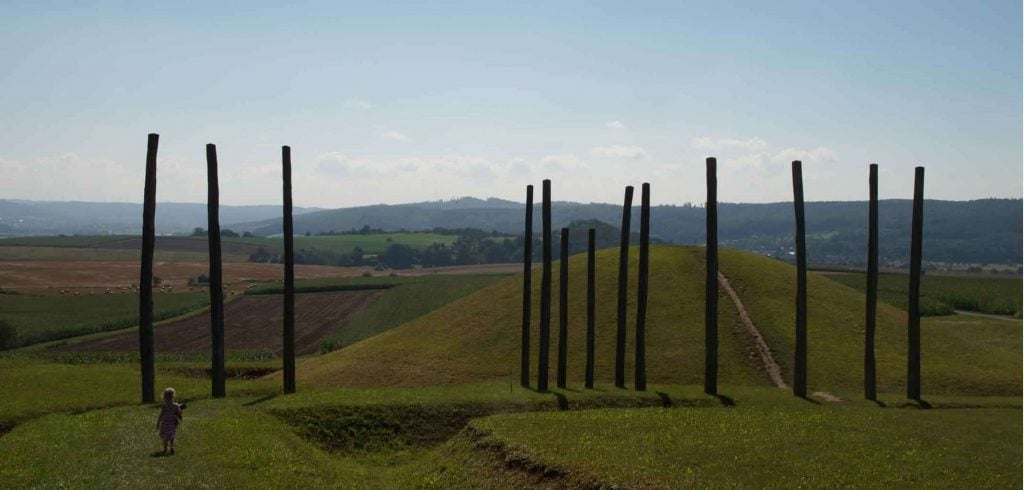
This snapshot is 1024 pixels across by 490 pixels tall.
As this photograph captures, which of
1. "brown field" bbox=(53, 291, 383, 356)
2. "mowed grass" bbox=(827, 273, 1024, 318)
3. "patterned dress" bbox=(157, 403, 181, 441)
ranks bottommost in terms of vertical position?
"brown field" bbox=(53, 291, 383, 356)

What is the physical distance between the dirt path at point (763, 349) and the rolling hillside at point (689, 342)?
0.47 metres

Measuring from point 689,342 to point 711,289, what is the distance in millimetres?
12106

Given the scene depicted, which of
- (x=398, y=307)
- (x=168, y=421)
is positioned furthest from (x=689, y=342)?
(x=398, y=307)

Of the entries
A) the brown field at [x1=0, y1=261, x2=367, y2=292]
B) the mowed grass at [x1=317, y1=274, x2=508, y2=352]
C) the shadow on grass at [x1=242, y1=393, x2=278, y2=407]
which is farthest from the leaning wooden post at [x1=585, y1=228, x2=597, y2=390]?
the brown field at [x1=0, y1=261, x2=367, y2=292]

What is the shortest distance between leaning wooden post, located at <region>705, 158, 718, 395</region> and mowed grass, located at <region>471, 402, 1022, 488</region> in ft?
19.0

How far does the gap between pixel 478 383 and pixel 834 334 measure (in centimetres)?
2519

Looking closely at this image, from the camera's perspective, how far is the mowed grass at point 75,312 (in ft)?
309

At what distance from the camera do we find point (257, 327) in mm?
100125

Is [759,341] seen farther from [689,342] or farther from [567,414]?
[567,414]

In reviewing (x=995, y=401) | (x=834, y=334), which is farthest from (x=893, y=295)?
(x=995, y=401)

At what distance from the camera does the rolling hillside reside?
50062 millimetres

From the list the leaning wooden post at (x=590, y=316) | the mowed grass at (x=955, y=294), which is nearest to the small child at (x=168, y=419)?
the leaning wooden post at (x=590, y=316)

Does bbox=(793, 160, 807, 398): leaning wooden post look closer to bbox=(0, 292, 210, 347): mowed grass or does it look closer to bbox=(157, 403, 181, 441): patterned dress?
bbox=(157, 403, 181, 441): patterned dress

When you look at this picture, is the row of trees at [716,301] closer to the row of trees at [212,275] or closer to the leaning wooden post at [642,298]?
the leaning wooden post at [642,298]
